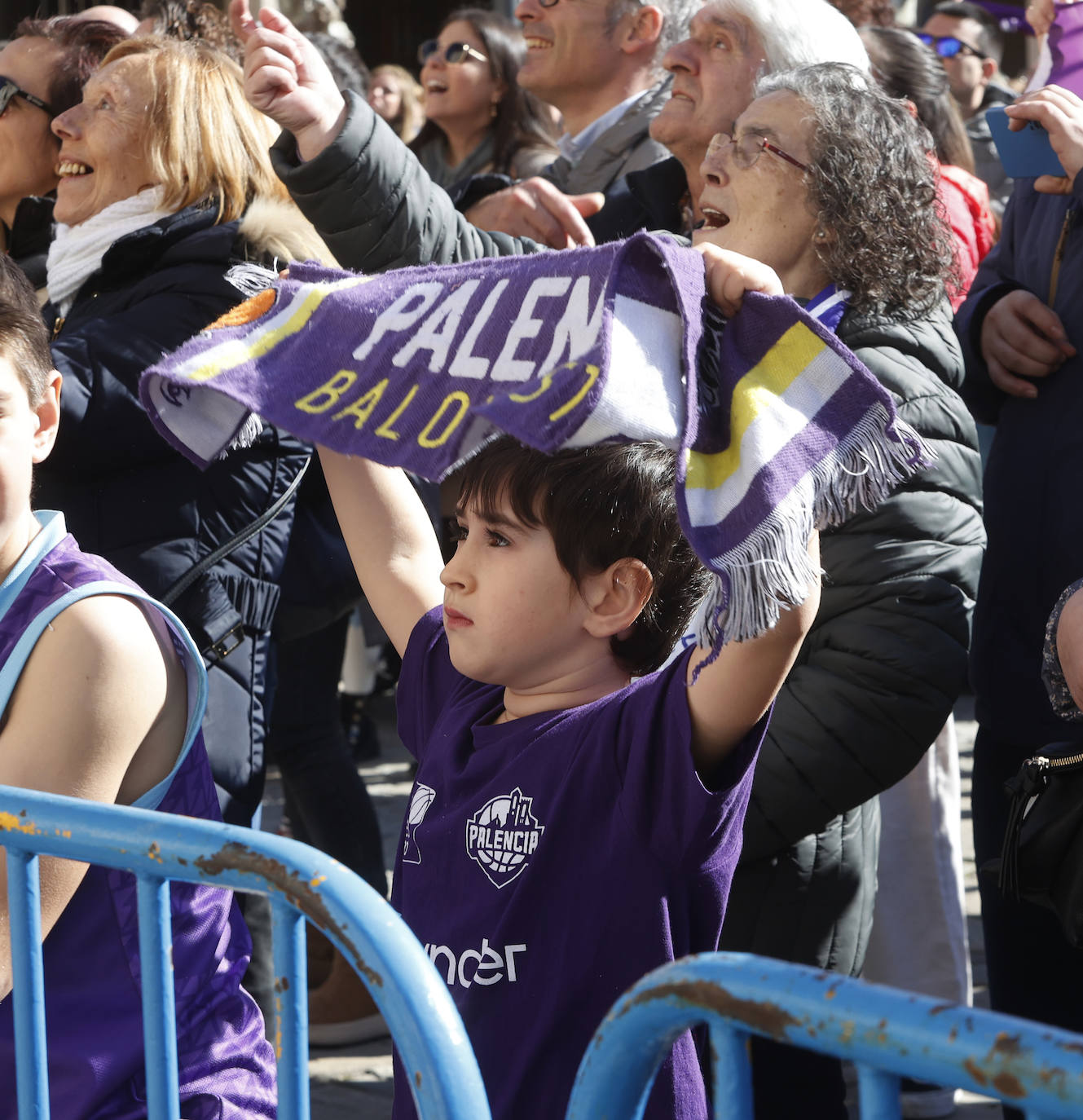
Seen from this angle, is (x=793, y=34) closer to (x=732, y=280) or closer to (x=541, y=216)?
(x=541, y=216)

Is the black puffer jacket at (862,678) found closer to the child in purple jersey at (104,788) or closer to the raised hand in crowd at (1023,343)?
the raised hand in crowd at (1023,343)

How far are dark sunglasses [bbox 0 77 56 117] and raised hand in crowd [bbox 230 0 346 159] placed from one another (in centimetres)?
126

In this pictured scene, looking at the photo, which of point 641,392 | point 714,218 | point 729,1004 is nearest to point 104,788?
point 641,392

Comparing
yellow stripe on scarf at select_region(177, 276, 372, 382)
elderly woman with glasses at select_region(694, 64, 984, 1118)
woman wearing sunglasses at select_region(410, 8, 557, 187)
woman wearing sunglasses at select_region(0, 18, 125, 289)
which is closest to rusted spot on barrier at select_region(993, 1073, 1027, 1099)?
yellow stripe on scarf at select_region(177, 276, 372, 382)

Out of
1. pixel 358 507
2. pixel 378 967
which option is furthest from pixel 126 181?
pixel 378 967

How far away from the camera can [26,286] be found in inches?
86.6

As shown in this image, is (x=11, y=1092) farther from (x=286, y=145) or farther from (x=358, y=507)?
(x=286, y=145)

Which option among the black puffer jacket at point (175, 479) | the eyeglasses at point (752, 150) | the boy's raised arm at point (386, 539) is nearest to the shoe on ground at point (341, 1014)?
the black puffer jacket at point (175, 479)

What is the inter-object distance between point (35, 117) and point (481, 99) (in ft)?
6.57

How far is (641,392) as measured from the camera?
4.04 feet

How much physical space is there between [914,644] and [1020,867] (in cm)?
36

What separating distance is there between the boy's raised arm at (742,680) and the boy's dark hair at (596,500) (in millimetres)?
245

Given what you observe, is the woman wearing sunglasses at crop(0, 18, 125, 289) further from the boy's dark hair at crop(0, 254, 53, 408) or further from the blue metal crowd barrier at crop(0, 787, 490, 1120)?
the blue metal crowd barrier at crop(0, 787, 490, 1120)

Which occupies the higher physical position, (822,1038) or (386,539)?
(822,1038)
